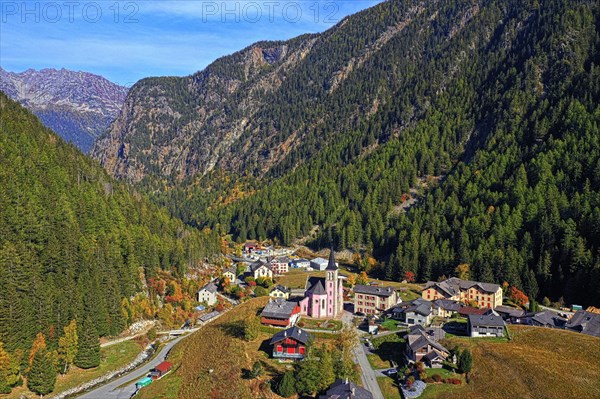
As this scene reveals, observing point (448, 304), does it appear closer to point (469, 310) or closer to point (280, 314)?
point (469, 310)

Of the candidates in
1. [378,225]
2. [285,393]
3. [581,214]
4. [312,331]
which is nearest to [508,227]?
[581,214]

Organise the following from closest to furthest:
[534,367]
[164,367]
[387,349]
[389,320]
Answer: [534,367], [164,367], [387,349], [389,320]

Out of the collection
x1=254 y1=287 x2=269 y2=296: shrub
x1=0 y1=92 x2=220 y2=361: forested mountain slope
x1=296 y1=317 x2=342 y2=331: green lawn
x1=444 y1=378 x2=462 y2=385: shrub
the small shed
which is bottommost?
x1=254 y1=287 x2=269 y2=296: shrub

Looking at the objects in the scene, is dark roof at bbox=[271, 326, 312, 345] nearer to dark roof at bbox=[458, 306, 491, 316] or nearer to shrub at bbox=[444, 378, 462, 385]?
shrub at bbox=[444, 378, 462, 385]

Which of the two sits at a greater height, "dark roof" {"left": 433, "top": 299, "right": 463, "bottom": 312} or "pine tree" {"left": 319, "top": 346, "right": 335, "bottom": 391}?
"pine tree" {"left": 319, "top": 346, "right": 335, "bottom": 391}

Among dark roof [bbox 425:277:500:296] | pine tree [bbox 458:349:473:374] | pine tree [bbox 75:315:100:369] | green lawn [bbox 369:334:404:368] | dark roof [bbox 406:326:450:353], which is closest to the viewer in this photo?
pine tree [bbox 458:349:473:374]

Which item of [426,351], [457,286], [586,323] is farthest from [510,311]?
[426,351]

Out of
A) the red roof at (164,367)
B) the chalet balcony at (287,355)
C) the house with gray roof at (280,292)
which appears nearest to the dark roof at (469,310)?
the chalet balcony at (287,355)

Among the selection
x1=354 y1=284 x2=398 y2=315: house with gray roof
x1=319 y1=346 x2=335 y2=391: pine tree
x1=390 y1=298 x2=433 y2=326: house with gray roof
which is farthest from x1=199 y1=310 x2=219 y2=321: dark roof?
x1=319 y1=346 x2=335 y2=391: pine tree
